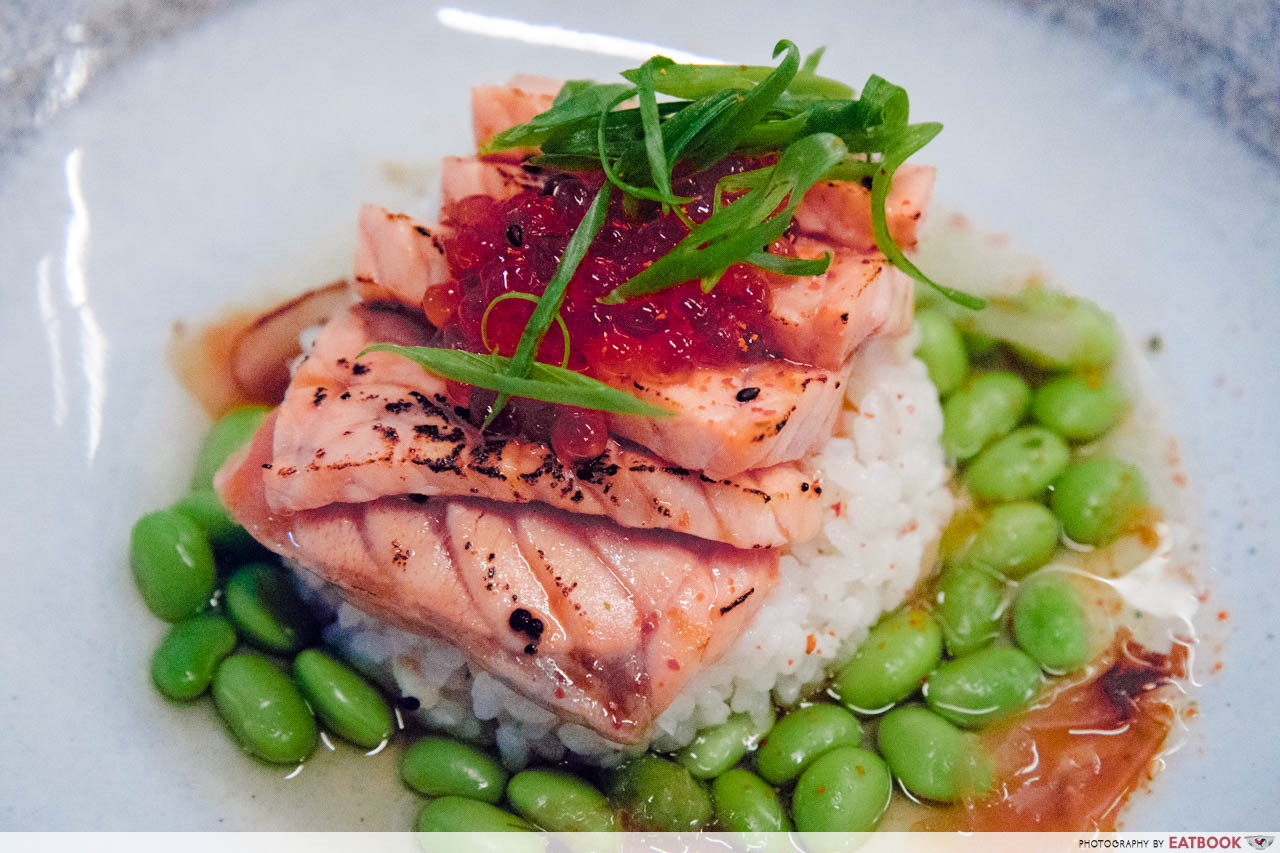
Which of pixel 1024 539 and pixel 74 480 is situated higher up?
pixel 1024 539

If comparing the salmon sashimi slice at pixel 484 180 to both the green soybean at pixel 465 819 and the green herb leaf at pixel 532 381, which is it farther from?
the green soybean at pixel 465 819

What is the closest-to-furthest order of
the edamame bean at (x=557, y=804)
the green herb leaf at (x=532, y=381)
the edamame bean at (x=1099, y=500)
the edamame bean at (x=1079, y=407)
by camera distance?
the green herb leaf at (x=532, y=381)
the edamame bean at (x=557, y=804)
the edamame bean at (x=1099, y=500)
the edamame bean at (x=1079, y=407)

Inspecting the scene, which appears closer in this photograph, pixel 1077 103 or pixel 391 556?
pixel 391 556

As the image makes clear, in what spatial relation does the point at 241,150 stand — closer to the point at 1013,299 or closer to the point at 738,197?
the point at 738,197

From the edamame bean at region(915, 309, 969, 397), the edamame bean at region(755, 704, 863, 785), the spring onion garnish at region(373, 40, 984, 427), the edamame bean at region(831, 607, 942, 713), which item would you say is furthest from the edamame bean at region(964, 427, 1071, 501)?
the edamame bean at region(755, 704, 863, 785)

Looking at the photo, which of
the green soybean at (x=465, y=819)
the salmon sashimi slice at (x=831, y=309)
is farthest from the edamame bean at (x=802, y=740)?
the salmon sashimi slice at (x=831, y=309)

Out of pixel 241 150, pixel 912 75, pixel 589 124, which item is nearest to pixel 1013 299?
pixel 912 75
